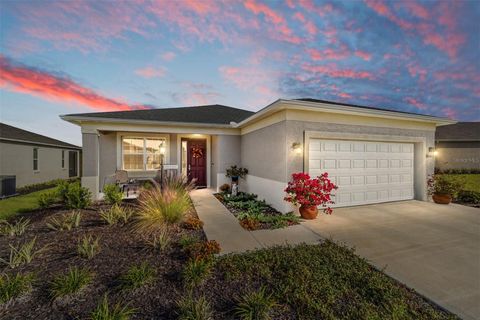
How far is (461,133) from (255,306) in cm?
2652

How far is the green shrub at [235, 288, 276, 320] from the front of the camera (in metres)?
1.88

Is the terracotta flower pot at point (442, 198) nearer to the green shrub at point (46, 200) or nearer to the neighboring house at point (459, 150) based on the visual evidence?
the green shrub at point (46, 200)

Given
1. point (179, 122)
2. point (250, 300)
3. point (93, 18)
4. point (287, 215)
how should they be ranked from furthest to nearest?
1. point (179, 122)
2. point (93, 18)
3. point (287, 215)
4. point (250, 300)

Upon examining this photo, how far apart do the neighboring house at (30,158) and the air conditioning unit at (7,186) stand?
5.75 feet

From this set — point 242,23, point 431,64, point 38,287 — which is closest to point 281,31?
point 242,23

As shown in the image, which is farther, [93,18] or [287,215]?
[93,18]

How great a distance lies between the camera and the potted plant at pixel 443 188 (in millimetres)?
6637

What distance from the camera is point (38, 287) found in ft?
7.67

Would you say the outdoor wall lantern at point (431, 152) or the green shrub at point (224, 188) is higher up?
the outdoor wall lantern at point (431, 152)

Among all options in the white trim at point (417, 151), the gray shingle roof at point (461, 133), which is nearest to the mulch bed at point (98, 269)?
the white trim at point (417, 151)

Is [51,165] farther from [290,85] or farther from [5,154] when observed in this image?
[290,85]

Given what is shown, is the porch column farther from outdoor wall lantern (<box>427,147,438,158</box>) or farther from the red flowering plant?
outdoor wall lantern (<box>427,147,438,158</box>)

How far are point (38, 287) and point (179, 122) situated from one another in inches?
247

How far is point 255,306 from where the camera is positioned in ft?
6.47
